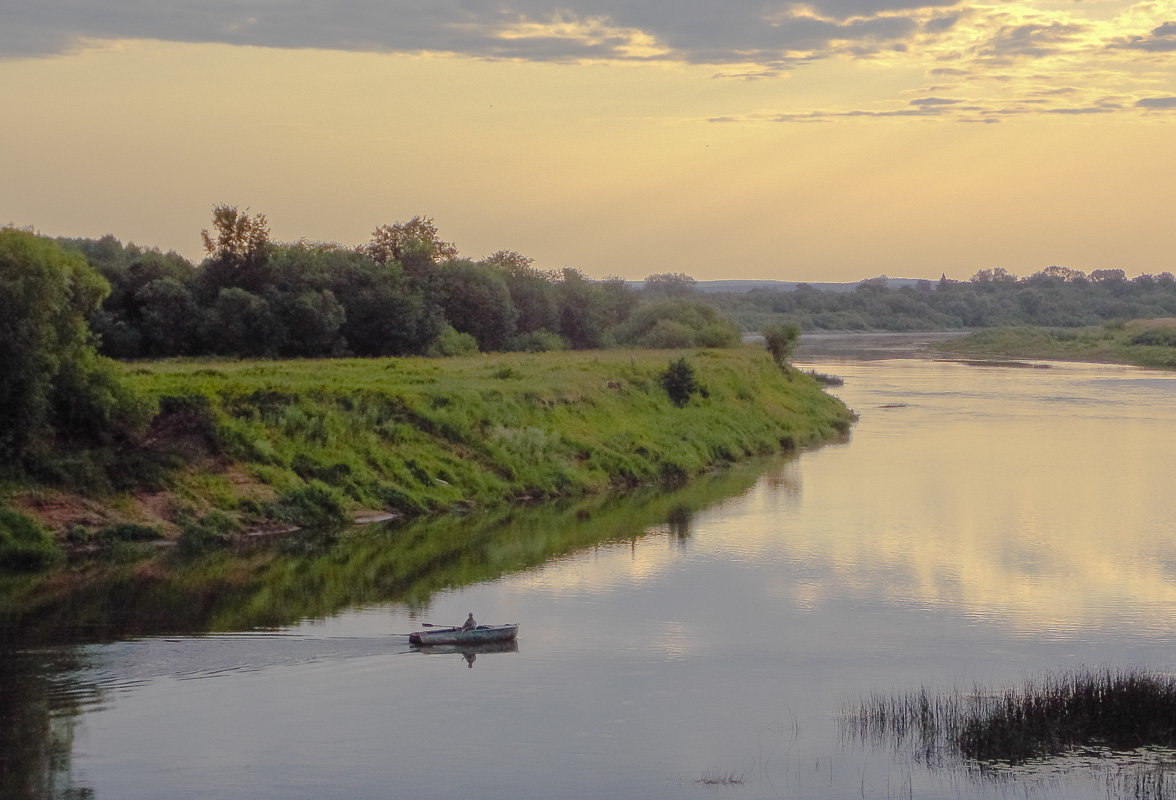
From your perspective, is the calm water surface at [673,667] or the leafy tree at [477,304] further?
the leafy tree at [477,304]

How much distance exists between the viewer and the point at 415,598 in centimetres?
2384

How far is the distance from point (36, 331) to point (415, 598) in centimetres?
969

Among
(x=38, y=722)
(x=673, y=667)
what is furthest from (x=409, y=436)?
(x=38, y=722)

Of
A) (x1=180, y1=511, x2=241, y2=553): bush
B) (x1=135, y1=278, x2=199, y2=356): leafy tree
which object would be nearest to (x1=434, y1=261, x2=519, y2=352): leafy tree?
(x1=135, y1=278, x2=199, y2=356): leafy tree

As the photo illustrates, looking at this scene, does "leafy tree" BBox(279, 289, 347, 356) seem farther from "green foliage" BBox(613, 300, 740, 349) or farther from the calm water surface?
"green foliage" BBox(613, 300, 740, 349)

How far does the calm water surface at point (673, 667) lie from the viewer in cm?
1509

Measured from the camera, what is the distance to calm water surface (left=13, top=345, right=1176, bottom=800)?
1509 cm

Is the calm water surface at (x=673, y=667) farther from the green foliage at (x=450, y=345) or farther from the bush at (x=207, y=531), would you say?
the green foliage at (x=450, y=345)

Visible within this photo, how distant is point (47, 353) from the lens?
26938 millimetres

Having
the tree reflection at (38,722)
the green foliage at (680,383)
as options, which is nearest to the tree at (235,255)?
the green foliage at (680,383)

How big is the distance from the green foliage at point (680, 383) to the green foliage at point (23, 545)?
2622cm

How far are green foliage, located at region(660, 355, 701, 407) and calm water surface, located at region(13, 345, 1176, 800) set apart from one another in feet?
47.3

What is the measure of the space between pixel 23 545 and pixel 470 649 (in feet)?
34.9

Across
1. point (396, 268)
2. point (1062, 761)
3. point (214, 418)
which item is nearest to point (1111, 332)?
point (396, 268)
